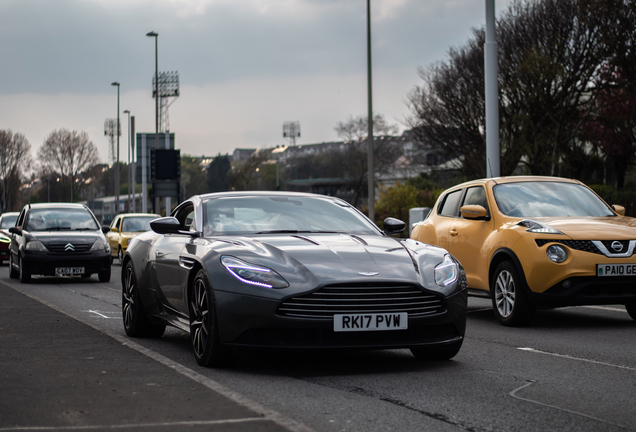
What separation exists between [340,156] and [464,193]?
249 feet

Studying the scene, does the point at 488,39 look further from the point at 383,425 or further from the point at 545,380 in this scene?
the point at 383,425

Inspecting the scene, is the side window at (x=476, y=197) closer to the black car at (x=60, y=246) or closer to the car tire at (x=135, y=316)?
the car tire at (x=135, y=316)

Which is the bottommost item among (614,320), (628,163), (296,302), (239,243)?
(614,320)

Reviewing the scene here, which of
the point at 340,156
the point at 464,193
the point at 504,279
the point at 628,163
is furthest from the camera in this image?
the point at 340,156

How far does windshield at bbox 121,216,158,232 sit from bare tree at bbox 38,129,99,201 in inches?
2749

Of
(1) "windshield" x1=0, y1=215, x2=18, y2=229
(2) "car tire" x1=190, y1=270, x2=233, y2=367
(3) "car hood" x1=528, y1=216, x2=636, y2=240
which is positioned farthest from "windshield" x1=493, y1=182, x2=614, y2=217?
(1) "windshield" x1=0, y1=215, x2=18, y2=229

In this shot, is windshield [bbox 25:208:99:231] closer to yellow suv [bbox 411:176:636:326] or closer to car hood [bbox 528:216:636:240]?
yellow suv [bbox 411:176:636:326]

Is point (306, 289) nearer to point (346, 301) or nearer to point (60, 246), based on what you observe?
point (346, 301)

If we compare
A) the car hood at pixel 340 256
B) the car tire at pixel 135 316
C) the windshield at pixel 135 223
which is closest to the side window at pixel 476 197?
the car hood at pixel 340 256

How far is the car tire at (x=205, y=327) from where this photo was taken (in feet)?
19.5

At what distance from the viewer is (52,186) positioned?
343 ft

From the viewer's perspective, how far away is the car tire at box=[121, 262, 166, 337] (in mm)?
7996

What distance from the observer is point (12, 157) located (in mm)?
92062

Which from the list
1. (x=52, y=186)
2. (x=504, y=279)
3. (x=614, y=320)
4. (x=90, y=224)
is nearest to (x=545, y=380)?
(x=504, y=279)
